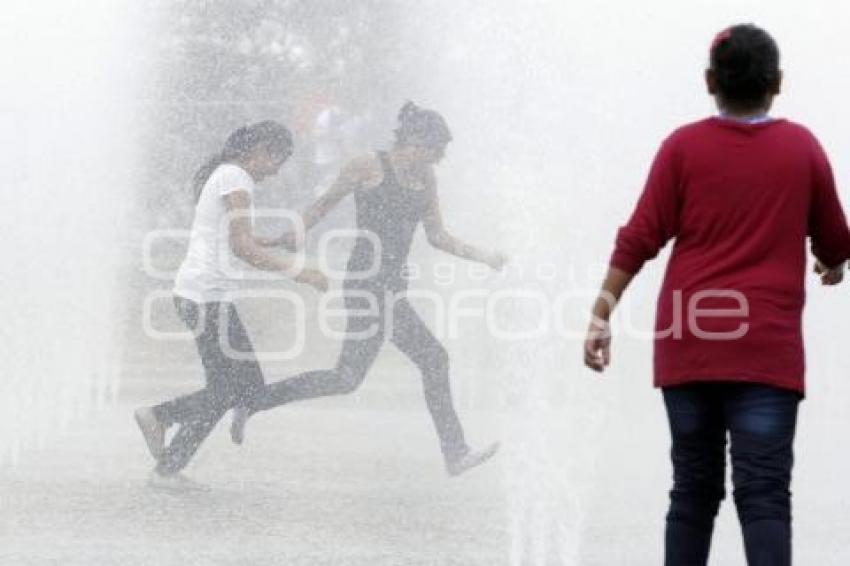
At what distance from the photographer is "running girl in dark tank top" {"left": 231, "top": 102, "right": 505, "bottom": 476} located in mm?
7930

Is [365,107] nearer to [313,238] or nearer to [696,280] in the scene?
[313,238]

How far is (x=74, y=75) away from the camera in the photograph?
1591 centimetres

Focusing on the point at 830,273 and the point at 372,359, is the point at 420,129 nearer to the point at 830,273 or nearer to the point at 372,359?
the point at 372,359

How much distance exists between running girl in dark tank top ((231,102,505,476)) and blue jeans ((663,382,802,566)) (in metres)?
3.19

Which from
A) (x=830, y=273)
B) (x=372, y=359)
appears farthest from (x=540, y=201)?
(x=830, y=273)

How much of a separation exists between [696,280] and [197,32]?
11.8 meters

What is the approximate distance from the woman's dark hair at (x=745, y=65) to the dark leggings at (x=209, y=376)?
336cm

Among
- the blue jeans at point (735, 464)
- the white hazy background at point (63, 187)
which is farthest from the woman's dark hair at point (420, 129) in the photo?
the white hazy background at point (63, 187)

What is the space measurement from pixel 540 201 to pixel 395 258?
446 cm

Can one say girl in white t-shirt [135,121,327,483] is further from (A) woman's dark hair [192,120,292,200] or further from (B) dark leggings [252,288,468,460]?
(B) dark leggings [252,288,468,460]

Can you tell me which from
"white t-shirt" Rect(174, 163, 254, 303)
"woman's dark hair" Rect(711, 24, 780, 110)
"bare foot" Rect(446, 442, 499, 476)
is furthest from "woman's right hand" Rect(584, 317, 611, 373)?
"bare foot" Rect(446, 442, 499, 476)

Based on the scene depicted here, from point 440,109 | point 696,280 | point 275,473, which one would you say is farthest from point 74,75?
point 696,280

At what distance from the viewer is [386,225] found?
7.93 meters

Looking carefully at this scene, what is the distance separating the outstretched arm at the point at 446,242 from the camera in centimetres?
805
